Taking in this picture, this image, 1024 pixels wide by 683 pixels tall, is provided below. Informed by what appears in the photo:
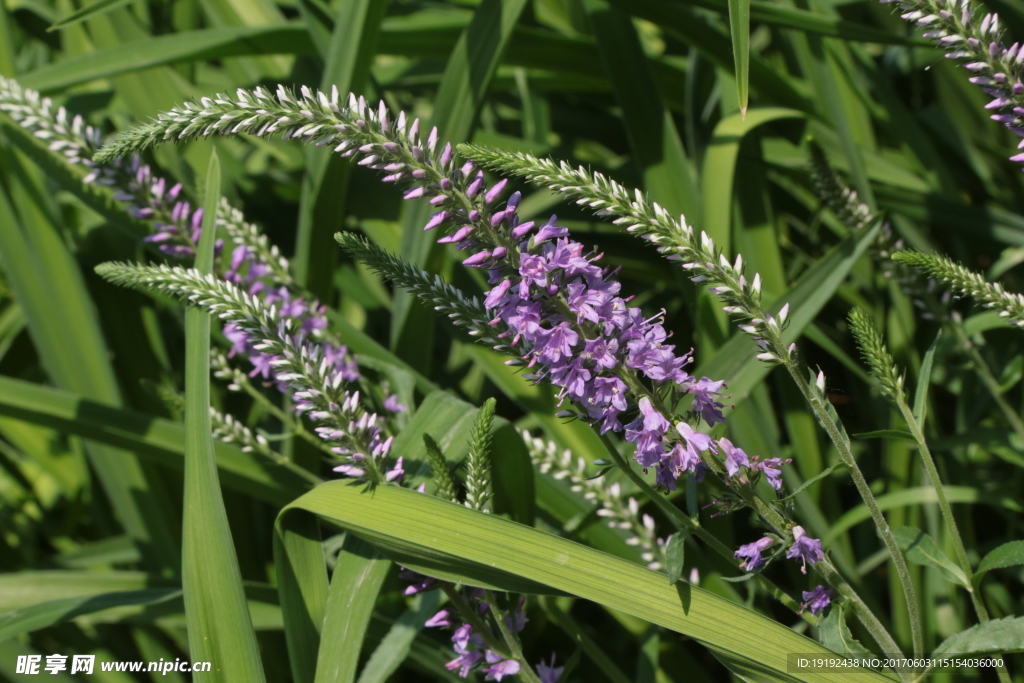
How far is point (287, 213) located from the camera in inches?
139

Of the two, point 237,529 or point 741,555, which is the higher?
point 741,555

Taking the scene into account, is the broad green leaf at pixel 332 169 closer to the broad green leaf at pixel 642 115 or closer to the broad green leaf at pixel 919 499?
the broad green leaf at pixel 642 115

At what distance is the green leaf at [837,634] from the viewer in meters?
1.47

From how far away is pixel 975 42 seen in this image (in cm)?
145

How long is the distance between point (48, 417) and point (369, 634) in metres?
1.25

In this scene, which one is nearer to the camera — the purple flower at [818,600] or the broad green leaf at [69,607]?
the purple flower at [818,600]

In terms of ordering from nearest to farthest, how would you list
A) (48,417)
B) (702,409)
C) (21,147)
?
1. (702,409)
2. (48,417)
3. (21,147)

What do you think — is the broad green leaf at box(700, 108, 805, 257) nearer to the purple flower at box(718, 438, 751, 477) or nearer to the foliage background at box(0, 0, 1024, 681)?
the foliage background at box(0, 0, 1024, 681)

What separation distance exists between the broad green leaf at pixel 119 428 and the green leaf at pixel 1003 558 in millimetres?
1963

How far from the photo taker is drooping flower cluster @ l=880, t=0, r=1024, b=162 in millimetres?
1438

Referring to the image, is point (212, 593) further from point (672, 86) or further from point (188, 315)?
point (672, 86)

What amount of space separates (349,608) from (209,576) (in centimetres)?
32

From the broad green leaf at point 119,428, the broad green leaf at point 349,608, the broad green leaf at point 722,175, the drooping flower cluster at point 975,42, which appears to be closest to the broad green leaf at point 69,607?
the broad green leaf at point 119,428

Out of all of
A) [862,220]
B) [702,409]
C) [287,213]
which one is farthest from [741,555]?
[287,213]
